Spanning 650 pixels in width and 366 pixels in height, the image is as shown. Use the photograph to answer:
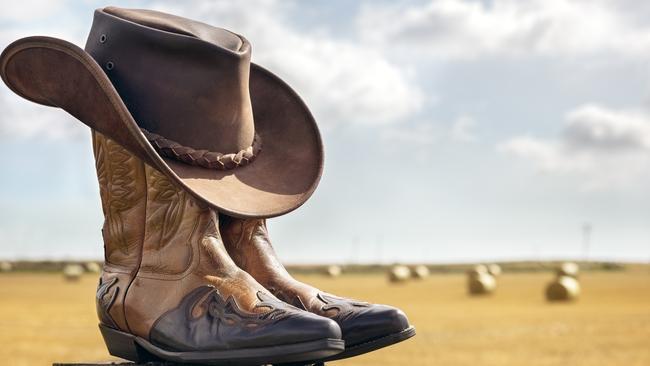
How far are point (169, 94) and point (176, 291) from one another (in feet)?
2.31

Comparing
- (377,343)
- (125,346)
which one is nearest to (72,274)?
(125,346)

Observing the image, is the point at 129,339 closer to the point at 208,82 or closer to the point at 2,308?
the point at 208,82

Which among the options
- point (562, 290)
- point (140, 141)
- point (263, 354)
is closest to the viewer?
point (263, 354)

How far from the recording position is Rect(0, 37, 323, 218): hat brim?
3.22 m

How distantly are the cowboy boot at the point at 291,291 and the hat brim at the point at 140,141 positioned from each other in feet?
0.45

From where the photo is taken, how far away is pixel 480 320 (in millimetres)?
18922

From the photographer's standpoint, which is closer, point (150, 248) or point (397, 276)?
point (150, 248)

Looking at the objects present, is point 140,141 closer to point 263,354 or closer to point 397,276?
point 263,354

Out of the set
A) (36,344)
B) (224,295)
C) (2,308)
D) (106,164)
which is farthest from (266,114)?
(2,308)

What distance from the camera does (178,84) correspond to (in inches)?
134

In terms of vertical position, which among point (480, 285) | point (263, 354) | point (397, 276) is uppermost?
point (480, 285)

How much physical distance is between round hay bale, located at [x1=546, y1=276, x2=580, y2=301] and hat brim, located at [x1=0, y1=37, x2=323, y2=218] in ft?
76.7

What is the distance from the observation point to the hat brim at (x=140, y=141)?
3.22m

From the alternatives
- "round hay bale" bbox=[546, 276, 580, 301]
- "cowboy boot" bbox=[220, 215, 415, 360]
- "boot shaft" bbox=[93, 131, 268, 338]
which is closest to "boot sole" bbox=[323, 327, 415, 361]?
"cowboy boot" bbox=[220, 215, 415, 360]
